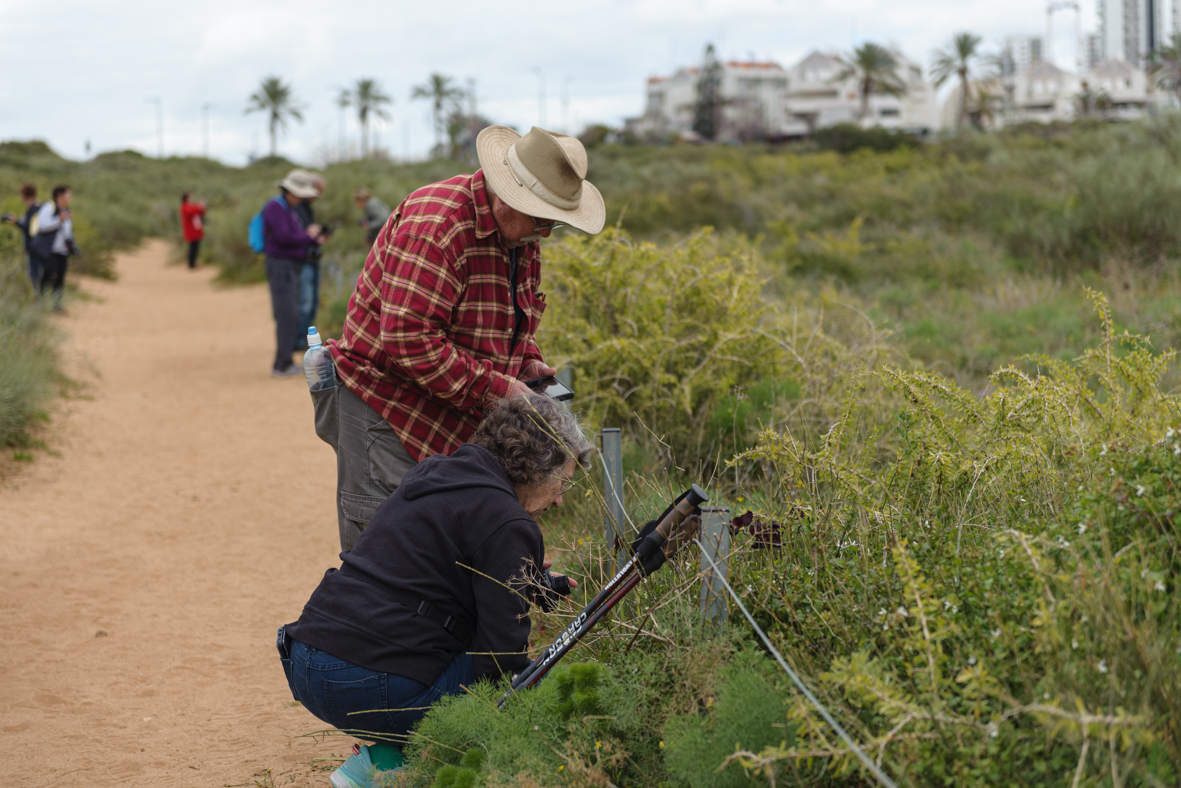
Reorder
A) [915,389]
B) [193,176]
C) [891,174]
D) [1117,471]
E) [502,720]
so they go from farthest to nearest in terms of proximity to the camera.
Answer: [193,176] → [891,174] → [915,389] → [502,720] → [1117,471]

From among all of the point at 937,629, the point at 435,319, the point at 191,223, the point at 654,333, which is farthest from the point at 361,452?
the point at 191,223

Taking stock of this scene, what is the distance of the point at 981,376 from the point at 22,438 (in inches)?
278

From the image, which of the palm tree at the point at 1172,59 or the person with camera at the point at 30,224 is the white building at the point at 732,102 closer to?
the palm tree at the point at 1172,59

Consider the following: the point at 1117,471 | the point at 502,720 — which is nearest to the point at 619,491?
the point at 502,720

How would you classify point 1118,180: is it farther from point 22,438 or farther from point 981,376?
point 22,438

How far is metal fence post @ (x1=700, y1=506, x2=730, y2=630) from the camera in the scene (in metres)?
2.54

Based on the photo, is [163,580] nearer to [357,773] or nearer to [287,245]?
[357,773]

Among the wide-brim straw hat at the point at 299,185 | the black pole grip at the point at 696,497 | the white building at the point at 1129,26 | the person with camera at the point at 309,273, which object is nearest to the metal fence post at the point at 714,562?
the black pole grip at the point at 696,497

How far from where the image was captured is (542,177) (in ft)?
10.7

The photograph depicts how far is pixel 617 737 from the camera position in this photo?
8.25ft

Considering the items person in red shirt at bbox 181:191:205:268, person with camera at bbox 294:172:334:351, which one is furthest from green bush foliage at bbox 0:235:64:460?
person in red shirt at bbox 181:191:205:268

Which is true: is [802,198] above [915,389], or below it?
above

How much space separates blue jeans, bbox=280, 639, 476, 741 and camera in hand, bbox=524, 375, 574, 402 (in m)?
0.96

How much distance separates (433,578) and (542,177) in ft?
4.48
